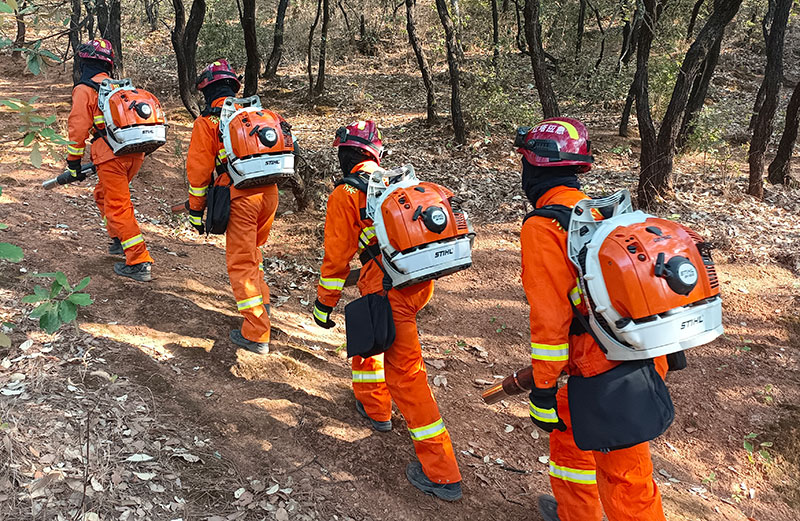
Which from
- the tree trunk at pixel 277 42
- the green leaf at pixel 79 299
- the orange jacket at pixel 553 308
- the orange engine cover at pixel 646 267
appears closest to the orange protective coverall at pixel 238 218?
the orange jacket at pixel 553 308

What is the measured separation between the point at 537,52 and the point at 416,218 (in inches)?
275

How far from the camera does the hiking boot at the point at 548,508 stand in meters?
3.74

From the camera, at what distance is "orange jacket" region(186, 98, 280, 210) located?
503 cm

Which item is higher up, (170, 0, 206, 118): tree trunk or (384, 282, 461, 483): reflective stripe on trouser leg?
(170, 0, 206, 118): tree trunk

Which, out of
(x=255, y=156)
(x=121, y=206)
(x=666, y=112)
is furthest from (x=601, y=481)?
(x=666, y=112)

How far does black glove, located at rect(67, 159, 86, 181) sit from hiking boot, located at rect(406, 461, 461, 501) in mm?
5004

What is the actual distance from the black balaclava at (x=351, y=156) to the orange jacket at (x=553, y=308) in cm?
177

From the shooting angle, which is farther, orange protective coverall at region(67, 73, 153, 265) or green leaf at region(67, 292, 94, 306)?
orange protective coverall at region(67, 73, 153, 265)

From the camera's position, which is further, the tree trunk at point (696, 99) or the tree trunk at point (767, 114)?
the tree trunk at point (696, 99)

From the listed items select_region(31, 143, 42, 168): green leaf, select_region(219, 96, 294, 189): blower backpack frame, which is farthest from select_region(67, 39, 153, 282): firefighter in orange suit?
select_region(31, 143, 42, 168): green leaf

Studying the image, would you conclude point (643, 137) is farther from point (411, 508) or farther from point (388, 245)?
point (411, 508)

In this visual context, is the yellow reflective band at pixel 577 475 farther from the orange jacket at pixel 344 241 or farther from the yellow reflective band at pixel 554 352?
the orange jacket at pixel 344 241

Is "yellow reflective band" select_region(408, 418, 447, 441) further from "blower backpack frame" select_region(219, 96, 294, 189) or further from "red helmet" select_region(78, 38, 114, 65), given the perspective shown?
"red helmet" select_region(78, 38, 114, 65)

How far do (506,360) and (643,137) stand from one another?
506 centimetres
